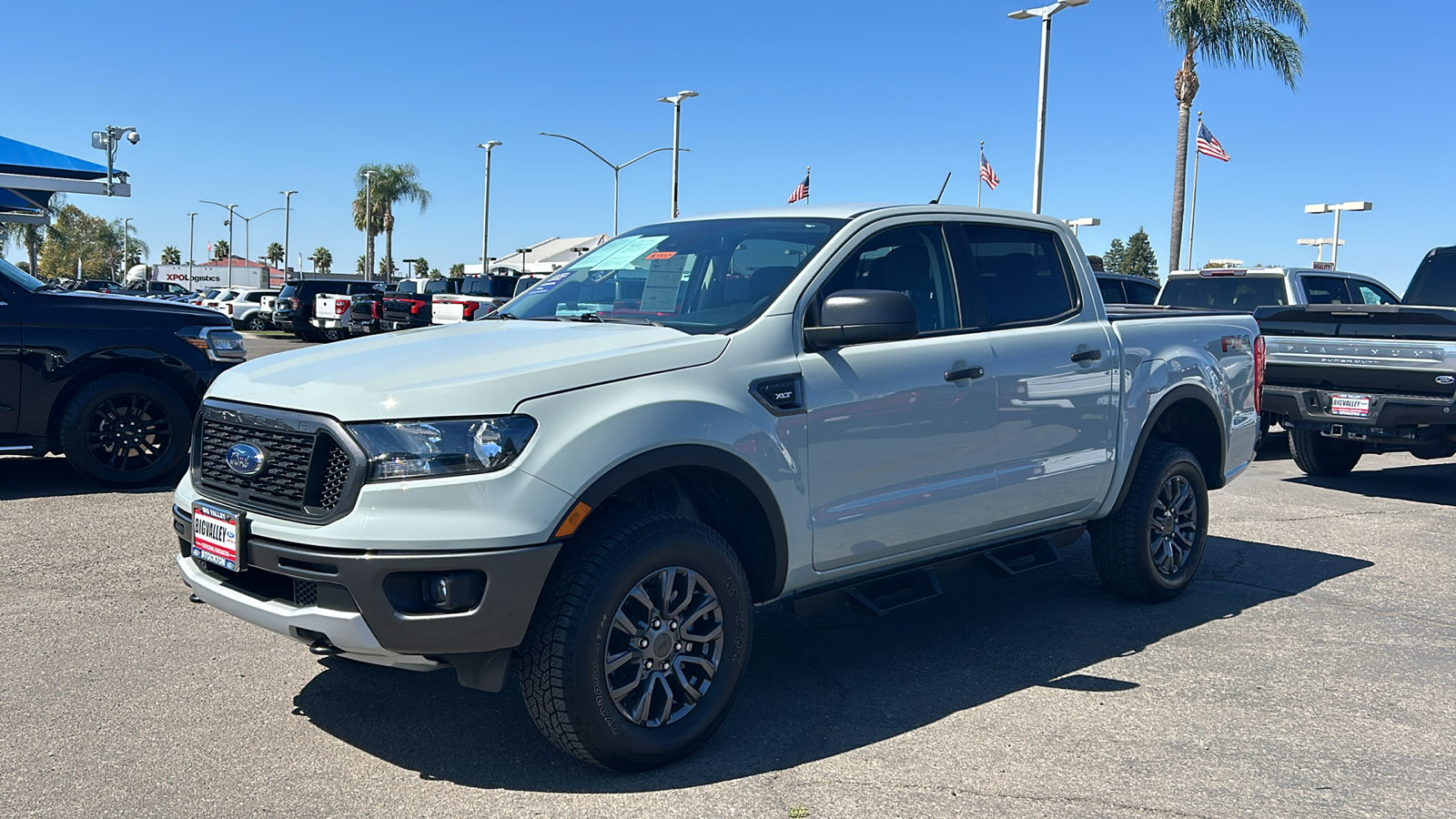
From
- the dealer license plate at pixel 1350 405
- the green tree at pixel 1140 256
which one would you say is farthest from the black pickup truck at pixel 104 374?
the green tree at pixel 1140 256

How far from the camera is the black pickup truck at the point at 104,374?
7.98 meters

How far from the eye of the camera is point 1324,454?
1082cm

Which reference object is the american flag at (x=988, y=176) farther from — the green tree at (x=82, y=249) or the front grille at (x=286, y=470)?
the green tree at (x=82, y=249)

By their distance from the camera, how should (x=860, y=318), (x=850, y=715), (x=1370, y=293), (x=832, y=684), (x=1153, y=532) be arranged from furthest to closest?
(x=1370, y=293) → (x=1153, y=532) → (x=832, y=684) → (x=850, y=715) → (x=860, y=318)

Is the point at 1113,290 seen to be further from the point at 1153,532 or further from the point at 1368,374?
Answer: the point at 1153,532

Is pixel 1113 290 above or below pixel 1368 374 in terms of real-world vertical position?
above

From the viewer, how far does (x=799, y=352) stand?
4305 millimetres

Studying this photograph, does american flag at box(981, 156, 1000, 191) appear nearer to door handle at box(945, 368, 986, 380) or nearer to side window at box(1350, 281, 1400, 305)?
side window at box(1350, 281, 1400, 305)

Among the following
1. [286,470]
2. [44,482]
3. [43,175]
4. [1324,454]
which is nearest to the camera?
[286,470]

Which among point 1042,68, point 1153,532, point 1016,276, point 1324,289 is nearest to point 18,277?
point 1016,276

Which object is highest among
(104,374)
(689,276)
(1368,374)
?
(689,276)

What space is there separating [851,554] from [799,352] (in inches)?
31.2

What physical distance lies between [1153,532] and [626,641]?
3.27 meters

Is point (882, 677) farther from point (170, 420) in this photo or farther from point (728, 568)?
point (170, 420)
